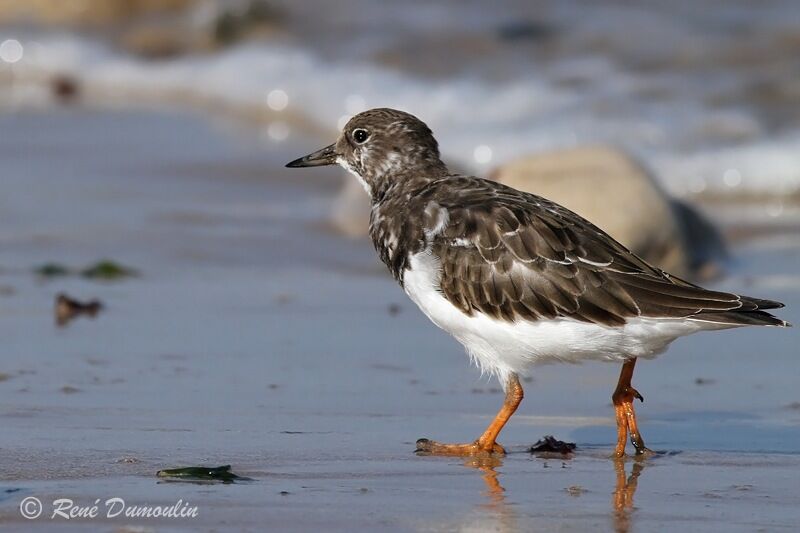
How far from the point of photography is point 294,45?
13.6 meters

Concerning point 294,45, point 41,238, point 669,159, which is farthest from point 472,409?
point 294,45

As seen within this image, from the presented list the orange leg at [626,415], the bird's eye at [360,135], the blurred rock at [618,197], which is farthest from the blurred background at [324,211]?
the bird's eye at [360,135]

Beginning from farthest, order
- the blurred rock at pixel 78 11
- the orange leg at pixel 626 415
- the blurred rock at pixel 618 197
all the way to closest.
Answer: the blurred rock at pixel 78 11, the blurred rock at pixel 618 197, the orange leg at pixel 626 415

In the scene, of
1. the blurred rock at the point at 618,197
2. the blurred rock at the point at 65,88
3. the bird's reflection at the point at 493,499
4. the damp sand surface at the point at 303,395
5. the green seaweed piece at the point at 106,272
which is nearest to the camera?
the bird's reflection at the point at 493,499

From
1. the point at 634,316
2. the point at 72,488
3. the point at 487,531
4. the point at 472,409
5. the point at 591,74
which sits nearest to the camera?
the point at 487,531

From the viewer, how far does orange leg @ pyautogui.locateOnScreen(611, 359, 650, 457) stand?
4289 millimetres

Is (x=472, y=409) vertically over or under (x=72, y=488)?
over

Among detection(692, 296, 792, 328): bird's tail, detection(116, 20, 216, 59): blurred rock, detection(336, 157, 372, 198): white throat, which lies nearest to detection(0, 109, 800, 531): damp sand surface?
detection(692, 296, 792, 328): bird's tail

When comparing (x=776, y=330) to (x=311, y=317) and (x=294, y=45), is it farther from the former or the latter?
(x=294, y=45)

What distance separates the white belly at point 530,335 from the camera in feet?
13.8

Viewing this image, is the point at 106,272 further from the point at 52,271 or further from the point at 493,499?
the point at 493,499

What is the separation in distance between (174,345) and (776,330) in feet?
8.43

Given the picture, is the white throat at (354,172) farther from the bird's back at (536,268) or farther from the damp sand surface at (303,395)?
the damp sand surface at (303,395)

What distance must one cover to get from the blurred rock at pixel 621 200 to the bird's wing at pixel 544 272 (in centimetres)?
277
